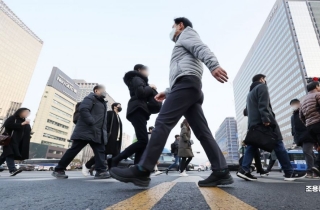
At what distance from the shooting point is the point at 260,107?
3.55m

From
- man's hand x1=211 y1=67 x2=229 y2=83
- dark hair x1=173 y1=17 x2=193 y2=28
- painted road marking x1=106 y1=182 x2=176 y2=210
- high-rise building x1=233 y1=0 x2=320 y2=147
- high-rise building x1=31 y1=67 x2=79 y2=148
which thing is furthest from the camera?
high-rise building x1=31 y1=67 x2=79 y2=148

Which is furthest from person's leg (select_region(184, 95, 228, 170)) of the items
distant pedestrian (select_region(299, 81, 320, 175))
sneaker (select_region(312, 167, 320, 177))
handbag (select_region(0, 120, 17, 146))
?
handbag (select_region(0, 120, 17, 146))

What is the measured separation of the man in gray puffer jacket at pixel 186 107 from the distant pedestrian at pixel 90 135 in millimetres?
2028

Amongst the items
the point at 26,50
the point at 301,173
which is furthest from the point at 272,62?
the point at 26,50

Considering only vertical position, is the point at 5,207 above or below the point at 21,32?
below

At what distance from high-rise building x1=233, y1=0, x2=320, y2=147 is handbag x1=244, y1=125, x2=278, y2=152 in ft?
212

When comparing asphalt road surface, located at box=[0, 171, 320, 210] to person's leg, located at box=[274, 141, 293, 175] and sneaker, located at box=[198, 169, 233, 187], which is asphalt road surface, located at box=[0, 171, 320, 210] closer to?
sneaker, located at box=[198, 169, 233, 187]

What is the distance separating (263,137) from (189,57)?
6.83 ft

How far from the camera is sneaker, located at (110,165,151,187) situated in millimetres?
1819

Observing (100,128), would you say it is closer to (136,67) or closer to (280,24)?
(136,67)

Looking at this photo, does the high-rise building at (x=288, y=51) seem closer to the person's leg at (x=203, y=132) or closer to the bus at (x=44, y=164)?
the bus at (x=44, y=164)

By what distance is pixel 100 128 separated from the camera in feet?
13.6

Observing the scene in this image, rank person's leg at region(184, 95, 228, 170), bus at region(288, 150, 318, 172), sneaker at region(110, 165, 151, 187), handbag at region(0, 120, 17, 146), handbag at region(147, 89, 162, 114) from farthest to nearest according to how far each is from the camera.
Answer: bus at region(288, 150, 318, 172), handbag at region(0, 120, 17, 146), handbag at region(147, 89, 162, 114), person's leg at region(184, 95, 228, 170), sneaker at region(110, 165, 151, 187)

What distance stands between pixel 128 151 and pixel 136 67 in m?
1.53
